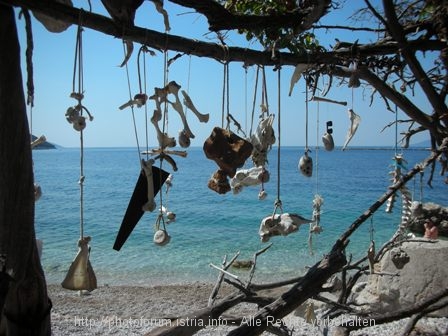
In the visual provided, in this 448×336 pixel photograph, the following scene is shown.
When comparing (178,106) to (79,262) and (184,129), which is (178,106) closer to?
(184,129)

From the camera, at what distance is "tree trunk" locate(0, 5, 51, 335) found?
75cm

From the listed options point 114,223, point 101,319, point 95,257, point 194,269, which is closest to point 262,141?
point 101,319

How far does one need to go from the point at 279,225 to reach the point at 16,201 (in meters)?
0.92

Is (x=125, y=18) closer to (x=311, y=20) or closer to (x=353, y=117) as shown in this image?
(x=311, y=20)

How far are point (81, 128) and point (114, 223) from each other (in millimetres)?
15449

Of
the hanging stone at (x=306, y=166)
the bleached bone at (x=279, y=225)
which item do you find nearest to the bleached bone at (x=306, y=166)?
the hanging stone at (x=306, y=166)

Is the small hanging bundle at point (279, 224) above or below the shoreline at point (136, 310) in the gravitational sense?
above

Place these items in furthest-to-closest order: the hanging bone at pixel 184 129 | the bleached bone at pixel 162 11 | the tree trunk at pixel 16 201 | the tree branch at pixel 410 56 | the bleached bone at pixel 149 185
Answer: the tree branch at pixel 410 56 → the hanging bone at pixel 184 129 → the bleached bone at pixel 149 185 → the bleached bone at pixel 162 11 → the tree trunk at pixel 16 201

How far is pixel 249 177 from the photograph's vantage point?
4.52ft

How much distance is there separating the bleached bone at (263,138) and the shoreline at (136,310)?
4760mm

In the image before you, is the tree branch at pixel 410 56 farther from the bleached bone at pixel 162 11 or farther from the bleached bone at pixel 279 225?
the bleached bone at pixel 162 11

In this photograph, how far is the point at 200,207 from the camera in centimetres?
1920

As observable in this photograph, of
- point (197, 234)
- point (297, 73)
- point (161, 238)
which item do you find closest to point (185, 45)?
point (297, 73)

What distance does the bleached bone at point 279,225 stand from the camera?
136 centimetres
